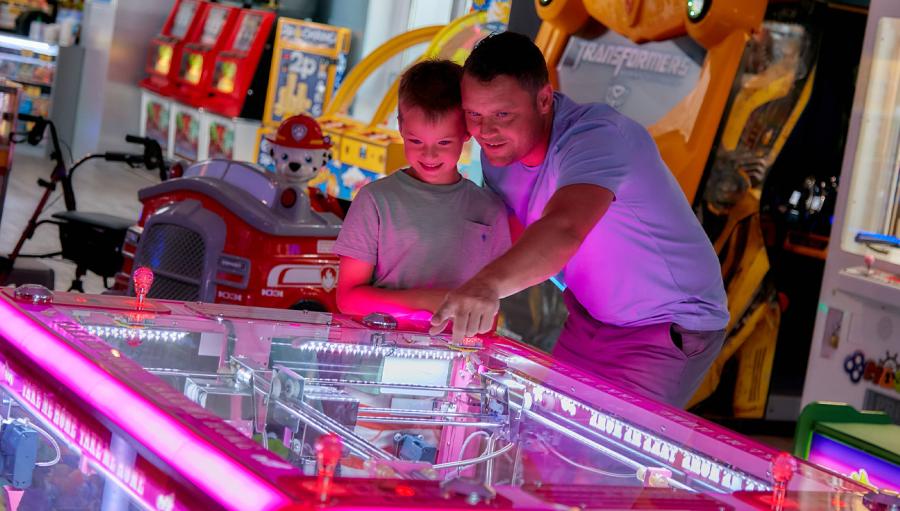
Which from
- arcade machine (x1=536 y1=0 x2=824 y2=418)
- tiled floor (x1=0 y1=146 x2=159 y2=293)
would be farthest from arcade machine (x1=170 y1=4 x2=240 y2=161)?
arcade machine (x1=536 y1=0 x2=824 y2=418)

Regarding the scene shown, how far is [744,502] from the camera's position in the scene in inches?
54.1

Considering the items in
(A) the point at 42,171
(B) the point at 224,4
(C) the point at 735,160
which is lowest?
(A) the point at 42,171

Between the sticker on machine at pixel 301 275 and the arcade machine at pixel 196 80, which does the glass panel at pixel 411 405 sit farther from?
the arcade machine at pixel 196 80

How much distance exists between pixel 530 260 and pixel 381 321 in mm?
347

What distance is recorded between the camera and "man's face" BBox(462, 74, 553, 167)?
2.08m

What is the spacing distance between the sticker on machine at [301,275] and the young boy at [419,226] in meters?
1.87

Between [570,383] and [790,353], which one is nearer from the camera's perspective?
[570,383]

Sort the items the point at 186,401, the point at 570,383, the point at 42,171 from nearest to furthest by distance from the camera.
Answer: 1. the point at 186,401
2. the point at 570,383
3. the point at 42,171

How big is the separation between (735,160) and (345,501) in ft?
13.4

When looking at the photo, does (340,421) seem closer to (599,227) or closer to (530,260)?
(530,260)

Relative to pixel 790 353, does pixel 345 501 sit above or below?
above

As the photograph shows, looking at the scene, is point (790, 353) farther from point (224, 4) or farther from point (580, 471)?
point (224, 4)

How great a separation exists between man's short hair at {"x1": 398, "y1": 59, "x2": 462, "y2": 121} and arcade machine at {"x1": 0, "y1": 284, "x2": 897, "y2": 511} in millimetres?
409

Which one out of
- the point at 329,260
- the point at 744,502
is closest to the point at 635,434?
the point at 744,502
